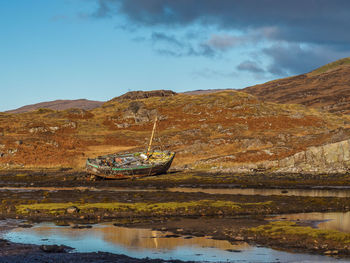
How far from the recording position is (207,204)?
4275 centimetres

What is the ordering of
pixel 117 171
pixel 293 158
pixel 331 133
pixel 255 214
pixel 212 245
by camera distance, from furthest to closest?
pixel 331 133 → pixel 293 158 → pixel 117 171 → pixel 255 214 → pixel 212 245

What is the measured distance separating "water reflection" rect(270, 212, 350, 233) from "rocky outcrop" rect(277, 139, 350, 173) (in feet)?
120

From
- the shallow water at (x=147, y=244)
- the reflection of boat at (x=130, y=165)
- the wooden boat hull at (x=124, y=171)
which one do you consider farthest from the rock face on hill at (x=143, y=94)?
the shallow water at (x=147, y=244)

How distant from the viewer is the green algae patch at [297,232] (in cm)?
2895

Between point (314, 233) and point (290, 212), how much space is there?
9970mm

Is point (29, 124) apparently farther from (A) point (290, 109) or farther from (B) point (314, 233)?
(B) point (314, 233)

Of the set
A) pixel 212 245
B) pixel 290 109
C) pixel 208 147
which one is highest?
pixel 290 109

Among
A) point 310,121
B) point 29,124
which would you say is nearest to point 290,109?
point 310,121

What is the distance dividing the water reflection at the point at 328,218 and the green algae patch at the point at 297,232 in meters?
2.18

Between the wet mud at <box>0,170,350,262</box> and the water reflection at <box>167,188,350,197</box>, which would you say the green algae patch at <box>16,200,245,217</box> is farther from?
the water reflection at <box>167,188,350,197</box>

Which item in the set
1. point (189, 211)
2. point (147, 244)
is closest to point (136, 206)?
point (189, 211)

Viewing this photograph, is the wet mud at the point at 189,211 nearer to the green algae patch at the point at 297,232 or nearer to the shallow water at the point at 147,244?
the green algae patch at the point at 297,232

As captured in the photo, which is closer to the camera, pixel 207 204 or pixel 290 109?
pixel 207 204

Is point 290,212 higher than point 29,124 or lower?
lower
